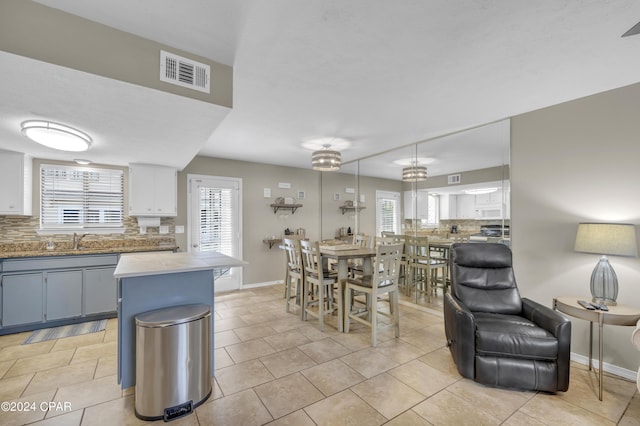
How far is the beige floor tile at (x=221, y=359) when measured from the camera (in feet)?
8.48

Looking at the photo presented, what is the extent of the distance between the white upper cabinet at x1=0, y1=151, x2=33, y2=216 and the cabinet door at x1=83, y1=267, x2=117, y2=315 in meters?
1.16

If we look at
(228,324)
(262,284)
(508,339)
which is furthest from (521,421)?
(262,284)

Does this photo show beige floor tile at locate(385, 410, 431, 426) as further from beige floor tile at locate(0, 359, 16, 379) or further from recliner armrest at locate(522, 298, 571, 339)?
beige floor tile at locate(0, 359, 16, 379)

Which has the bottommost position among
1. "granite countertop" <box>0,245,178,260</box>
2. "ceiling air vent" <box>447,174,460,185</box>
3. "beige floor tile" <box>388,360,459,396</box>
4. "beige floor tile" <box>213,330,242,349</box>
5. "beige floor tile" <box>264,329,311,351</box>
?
"beige floor tile" <box>213,330,242,349</box>

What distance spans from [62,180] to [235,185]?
2.52 m

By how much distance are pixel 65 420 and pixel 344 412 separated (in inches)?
74.9

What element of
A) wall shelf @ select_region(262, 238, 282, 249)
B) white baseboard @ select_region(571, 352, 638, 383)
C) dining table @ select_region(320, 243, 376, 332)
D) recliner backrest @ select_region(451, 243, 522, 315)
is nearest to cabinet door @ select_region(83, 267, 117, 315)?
wall shelf @ select_region(262, 238, 282, 249)

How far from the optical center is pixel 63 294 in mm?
3561

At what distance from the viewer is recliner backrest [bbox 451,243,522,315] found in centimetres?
270

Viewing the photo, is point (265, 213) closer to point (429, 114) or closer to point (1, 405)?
point (429, 114)

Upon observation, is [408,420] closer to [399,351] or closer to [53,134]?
[399,351]

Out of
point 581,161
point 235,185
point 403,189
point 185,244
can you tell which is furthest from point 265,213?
point 581,161

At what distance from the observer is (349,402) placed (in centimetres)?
206

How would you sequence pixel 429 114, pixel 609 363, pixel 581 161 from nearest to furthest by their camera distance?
pixel 609 363
pixel 581 161
pixel 429 114
